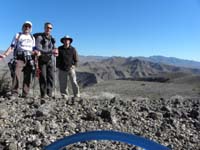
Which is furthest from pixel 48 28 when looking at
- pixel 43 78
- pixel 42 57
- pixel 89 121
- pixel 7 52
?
pixel 89 121

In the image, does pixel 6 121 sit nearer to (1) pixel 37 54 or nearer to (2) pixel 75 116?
(2) pixel 75 116

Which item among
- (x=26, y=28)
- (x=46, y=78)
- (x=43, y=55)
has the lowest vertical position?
(x=46, y=78)

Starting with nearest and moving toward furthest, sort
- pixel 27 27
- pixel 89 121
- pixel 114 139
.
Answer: pixel 114 139, pixel 89 121, pixel 27 27

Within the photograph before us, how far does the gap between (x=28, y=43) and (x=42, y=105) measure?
1.63m

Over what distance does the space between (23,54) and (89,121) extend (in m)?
2.63

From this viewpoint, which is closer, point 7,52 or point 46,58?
point 7,52

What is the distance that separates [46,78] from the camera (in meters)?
11.8

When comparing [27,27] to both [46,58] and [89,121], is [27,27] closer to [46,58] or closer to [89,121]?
[46,58]

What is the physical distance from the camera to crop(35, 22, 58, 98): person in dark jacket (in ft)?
37.5

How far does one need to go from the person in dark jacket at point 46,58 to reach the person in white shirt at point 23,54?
0.26m

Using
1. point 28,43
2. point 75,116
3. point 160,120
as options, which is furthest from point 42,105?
point 160,120

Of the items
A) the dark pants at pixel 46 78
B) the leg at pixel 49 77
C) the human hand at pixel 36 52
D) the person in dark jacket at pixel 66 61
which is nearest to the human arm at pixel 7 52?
→ the human hand at pixel 36 52

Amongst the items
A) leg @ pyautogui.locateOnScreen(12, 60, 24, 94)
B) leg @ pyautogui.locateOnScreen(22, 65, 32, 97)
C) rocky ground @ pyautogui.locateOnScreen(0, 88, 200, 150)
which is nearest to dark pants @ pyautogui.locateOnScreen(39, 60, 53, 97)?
leg @ pyautogui.locateOnScreen(22, 65, 32, 97)

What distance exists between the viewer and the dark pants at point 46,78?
11670 millimetres
